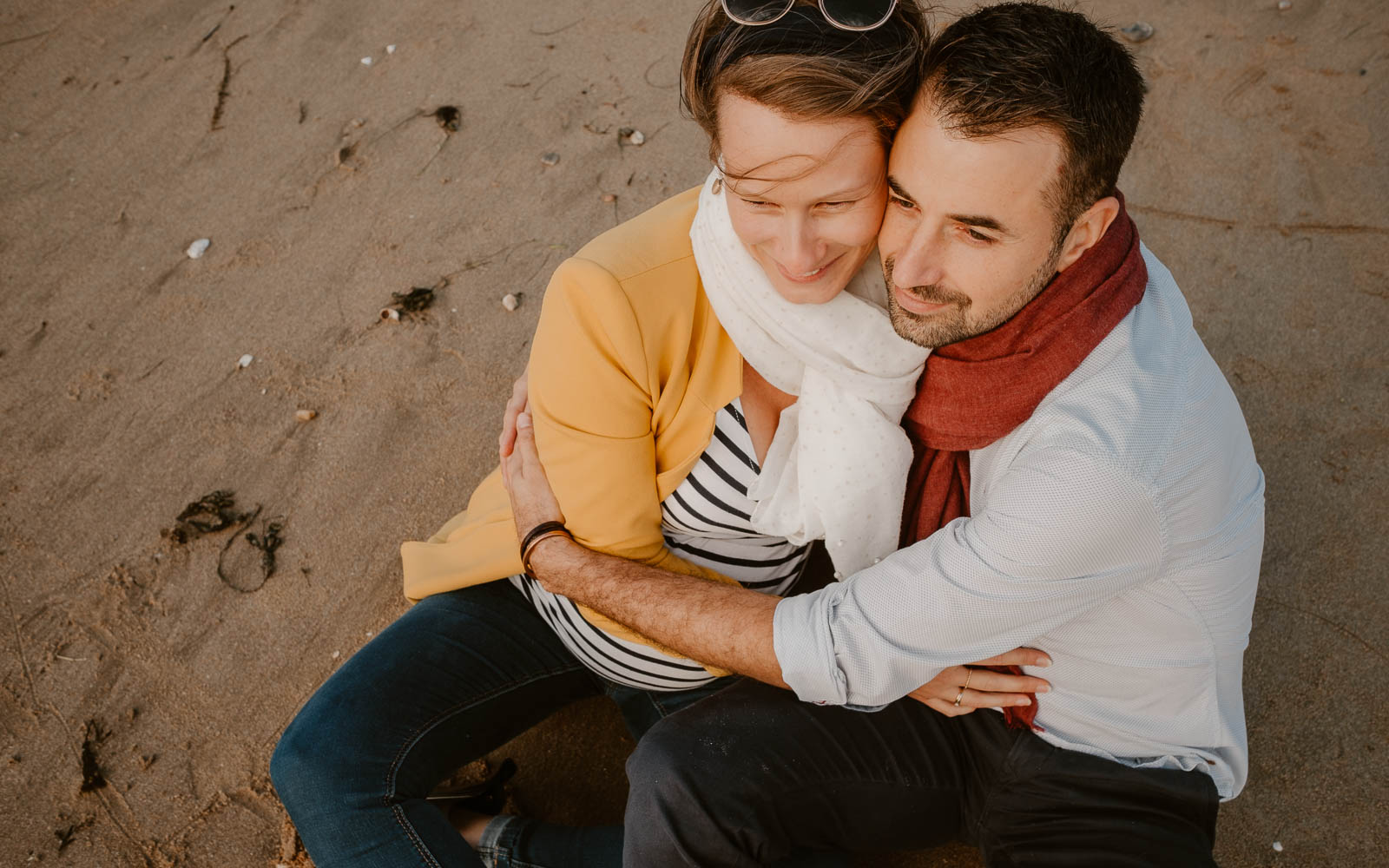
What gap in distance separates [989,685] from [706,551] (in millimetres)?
769

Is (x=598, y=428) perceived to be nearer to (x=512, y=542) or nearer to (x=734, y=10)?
(x=512, y=542)

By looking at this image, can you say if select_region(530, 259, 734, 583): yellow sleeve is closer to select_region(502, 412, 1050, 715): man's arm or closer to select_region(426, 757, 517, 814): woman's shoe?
select_region(502, 412, 1050, 715): man's arm

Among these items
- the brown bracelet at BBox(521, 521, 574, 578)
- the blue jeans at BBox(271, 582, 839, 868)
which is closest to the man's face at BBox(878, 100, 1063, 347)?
the brown bracelet at BBox(521, 521, 574, 578)

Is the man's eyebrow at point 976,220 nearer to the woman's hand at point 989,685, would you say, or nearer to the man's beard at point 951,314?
the man's beard at point 951,314

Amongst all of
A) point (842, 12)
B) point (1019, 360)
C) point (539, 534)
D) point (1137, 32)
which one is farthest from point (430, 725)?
point (1137, 32)

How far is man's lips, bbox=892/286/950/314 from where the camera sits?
1.90 meters

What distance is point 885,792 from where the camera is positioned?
6.98 ft

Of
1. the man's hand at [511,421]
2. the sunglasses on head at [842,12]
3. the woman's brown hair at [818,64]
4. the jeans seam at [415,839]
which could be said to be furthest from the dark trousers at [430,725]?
the sunglasses on head at [842,12]

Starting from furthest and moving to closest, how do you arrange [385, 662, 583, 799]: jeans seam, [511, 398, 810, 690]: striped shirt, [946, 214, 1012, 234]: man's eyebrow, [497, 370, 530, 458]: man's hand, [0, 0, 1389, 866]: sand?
[0, 0, 1389, 866]: sand, [497, 370, 530, 458]: man's hand, [385, 662, 583, 799]: jeans seam, [511, 398, 810, 690]: striped shirt, [946, 214, 1012, 234]: man's eyebrow

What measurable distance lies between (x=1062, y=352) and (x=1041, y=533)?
16.3 inches

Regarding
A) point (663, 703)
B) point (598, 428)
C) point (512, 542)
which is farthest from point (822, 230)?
point (663, 703)

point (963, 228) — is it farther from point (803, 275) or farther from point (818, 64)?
point (818, 64)

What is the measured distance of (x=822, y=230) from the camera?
6.14ft

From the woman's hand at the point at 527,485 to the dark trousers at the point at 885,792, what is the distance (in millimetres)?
610
